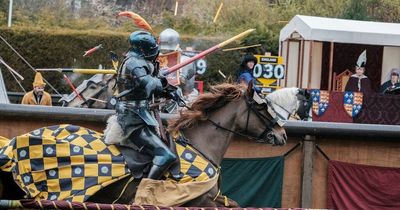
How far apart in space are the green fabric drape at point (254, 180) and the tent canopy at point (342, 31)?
651 cm

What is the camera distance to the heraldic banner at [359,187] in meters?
11.5

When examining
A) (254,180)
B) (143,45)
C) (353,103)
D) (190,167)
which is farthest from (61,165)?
(353,103)

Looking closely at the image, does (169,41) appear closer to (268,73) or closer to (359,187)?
(268,73)

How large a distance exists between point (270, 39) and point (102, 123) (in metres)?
11.8

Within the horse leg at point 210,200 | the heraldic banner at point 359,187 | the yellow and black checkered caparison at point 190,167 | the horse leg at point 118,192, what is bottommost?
the heraldic banner at point 359,187

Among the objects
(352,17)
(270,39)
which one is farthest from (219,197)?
(352,17)

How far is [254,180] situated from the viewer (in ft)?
37.9

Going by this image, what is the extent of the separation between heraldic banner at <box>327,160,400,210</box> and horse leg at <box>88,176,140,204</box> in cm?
346

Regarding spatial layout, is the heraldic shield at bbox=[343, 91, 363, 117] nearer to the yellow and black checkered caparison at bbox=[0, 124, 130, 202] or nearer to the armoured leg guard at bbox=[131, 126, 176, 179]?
the armoured leg guard at bbox=[131, 126, 176, 179]

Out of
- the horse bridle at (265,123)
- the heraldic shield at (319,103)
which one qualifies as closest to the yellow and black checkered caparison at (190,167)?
the horse bridle at (265,123)

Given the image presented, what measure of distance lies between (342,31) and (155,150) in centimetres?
963

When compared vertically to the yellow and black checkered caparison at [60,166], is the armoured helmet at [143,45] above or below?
above

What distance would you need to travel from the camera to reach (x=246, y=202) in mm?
11469

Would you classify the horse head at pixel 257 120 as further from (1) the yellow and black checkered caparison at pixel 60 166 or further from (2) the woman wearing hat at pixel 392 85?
(2) the woman wearing hat at pixel 392 85
